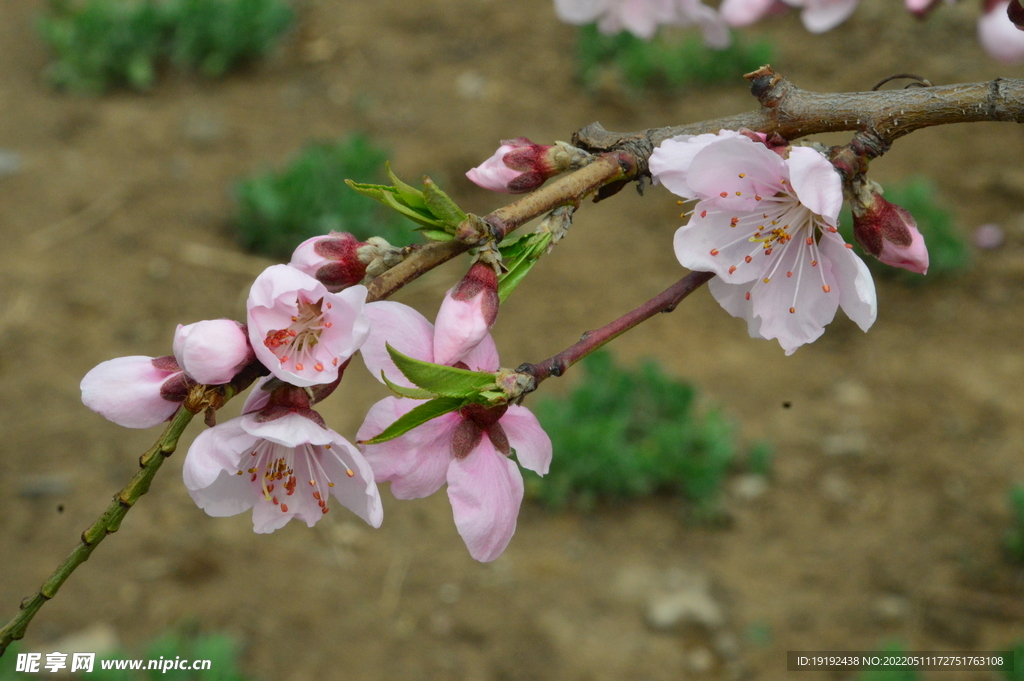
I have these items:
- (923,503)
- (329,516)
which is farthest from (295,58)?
(923,503)

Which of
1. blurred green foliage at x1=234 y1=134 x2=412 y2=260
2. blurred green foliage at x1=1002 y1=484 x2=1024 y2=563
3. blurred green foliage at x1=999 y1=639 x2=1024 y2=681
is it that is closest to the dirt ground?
blurred green foliage at x1=1002 y1=484 x2=1024 y2=563

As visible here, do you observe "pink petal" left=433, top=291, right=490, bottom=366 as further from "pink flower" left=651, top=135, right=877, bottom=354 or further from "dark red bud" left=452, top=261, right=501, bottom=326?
"pink flower" left=651, top=135, right=877, bottom=354

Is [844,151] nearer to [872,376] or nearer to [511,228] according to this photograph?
[511,228]

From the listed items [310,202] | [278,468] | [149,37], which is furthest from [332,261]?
[149,37]

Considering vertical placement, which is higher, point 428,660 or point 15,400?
point 15,400

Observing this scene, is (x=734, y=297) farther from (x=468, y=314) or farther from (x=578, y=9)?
(x=578, y=9)

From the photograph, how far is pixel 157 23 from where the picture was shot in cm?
451

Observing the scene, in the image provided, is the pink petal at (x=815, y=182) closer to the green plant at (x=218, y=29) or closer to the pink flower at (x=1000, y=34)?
the pink flower at (x=1000, y=34)

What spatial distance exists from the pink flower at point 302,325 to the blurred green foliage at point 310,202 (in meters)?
2.66

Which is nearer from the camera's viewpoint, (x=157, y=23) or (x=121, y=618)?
(x=121, y=618)

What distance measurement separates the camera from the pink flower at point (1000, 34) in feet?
4.91

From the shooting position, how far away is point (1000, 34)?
A: 151 centimetres

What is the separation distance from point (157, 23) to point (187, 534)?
2825mm

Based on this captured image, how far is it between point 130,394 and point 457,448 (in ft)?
1.01
